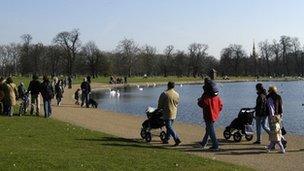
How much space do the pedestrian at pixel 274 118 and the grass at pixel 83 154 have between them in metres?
3.02

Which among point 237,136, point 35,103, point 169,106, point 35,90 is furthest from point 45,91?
point 237,136

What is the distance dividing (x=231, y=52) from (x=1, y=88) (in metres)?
152

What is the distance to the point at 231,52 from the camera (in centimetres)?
17412

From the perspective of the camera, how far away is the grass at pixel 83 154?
12.5m

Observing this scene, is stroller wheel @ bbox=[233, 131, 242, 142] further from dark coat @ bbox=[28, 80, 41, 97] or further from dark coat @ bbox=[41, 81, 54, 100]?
dark coat @ bbox=[28, 80, 41, 97]

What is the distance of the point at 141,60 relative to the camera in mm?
163250

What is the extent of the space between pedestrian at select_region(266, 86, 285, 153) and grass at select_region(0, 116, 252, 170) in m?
3.02

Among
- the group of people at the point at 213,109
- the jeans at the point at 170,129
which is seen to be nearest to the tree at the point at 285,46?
the group of people at the point at 213,109

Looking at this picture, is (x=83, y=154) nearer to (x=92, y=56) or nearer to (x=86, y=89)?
(x=86, y=89)

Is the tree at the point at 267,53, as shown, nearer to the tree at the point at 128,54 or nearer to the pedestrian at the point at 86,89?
the tree at the point at 128,54

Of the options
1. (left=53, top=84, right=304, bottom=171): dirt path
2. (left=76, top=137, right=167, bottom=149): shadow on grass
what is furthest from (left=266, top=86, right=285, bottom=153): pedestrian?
(left=76, top=137, right=167, bottom=149): shadow on grass

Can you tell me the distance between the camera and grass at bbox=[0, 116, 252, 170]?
12.5 meters

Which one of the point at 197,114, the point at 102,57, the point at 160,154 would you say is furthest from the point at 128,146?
the point at 102,57

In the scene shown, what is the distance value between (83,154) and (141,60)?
149m
